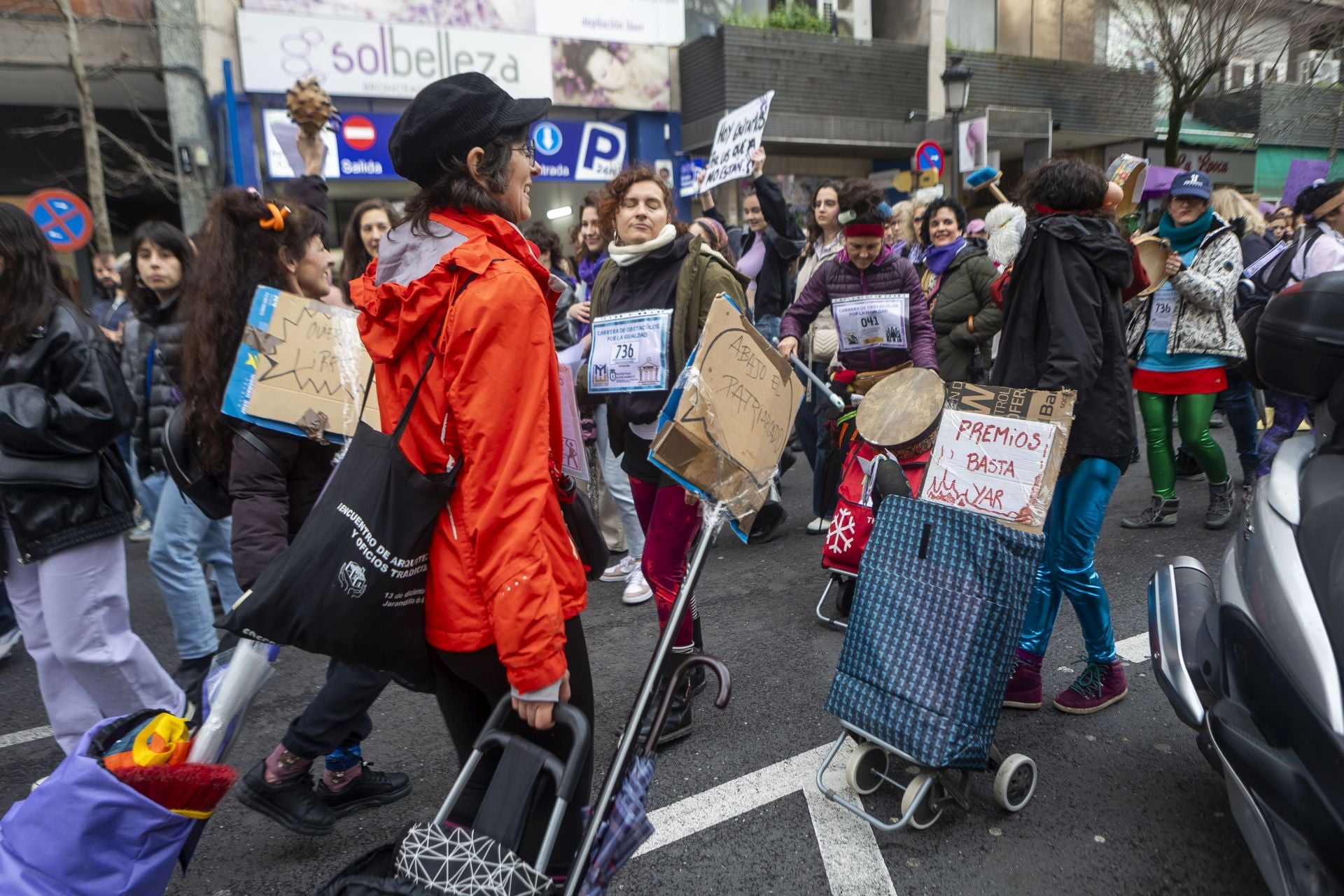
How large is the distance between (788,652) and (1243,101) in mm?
23450

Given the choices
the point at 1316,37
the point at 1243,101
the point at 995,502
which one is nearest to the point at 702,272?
the point at 995,502

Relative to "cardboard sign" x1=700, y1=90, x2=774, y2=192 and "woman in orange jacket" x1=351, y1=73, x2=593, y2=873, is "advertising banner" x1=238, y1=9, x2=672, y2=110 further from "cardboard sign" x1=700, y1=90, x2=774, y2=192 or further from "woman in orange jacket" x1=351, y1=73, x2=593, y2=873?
"woman in orange jacket" x1=351, y1=73, x2=593, y2=873

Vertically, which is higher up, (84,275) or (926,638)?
(84,275)

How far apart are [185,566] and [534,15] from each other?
12.4 meters

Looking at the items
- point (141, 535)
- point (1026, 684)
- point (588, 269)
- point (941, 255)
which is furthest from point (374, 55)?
point (1026, 684)

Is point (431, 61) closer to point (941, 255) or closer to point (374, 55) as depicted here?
point (374, 55)

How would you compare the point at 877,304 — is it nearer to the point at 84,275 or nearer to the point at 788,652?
the point at 788,652

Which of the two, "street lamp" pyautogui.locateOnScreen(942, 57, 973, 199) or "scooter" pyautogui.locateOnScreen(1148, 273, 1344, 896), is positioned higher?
"street lamp" pyautogui.locateOnScreen(942, 57, 973, 199)

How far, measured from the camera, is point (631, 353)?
3400 millimetres

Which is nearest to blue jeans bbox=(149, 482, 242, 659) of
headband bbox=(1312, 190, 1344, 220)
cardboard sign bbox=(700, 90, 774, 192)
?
cardboard sign bbox=(700, 90, 774, 192)

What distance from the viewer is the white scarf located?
3341 millimetres

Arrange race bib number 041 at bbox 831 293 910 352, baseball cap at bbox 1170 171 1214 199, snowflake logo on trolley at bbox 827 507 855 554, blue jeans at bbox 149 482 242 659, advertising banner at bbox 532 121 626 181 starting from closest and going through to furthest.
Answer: blue jeans at bbox 149 482 242 659
snowflake logo on trolley at bbox 827 507 855 554
race bib number 041 at bbox 831 293 910 352
baseball cap at bbox 1170 171 1214 199
advertising banner at bbox 532 121 626 181

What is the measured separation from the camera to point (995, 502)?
2799mm

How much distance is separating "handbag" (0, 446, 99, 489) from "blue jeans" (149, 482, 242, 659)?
832mm
